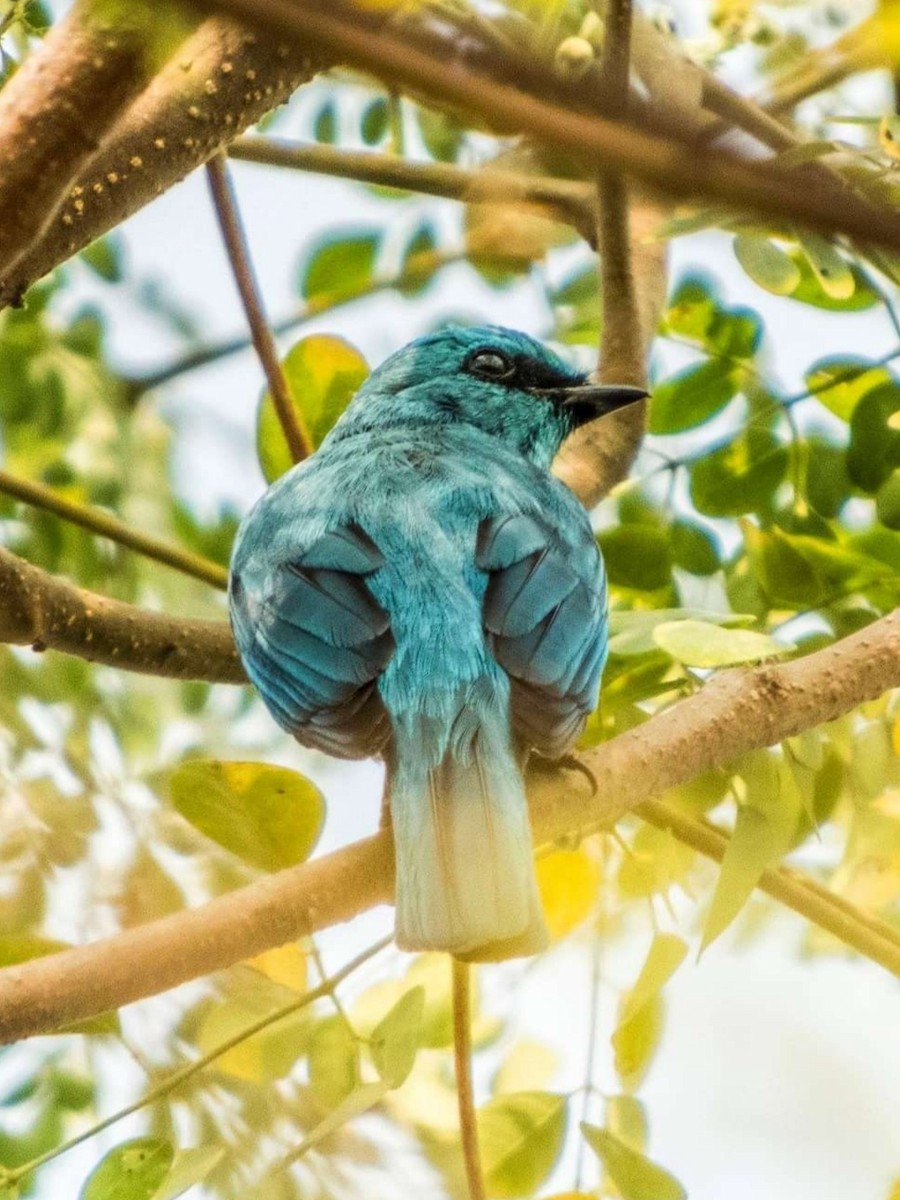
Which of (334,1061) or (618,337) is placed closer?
(334,1061)

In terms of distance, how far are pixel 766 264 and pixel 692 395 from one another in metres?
0.80

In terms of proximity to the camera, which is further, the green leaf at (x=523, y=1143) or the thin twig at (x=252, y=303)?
the thin twig at (x=252, y=303)

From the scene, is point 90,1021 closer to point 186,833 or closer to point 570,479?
point 186,833

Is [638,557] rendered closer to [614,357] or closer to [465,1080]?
[614,357]

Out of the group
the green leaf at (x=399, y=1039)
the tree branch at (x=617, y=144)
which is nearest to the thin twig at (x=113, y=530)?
the green leaf at (x=399, y=1039)

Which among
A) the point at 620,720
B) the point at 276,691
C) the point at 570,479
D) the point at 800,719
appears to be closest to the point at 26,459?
the point at 570,479

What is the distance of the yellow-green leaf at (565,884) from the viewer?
319 cm

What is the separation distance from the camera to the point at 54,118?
201 centimetres

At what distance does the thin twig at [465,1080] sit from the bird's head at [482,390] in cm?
162

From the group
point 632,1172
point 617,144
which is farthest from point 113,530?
point 617,144

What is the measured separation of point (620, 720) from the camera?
3.05 metres

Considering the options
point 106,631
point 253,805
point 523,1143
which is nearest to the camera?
point 253,805

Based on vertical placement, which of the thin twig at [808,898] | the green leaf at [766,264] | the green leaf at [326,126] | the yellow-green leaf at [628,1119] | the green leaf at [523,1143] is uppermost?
the green leaf at [326,126]

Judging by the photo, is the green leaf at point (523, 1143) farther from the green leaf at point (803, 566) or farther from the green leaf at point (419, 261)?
the green leaf at point (419, 261)
